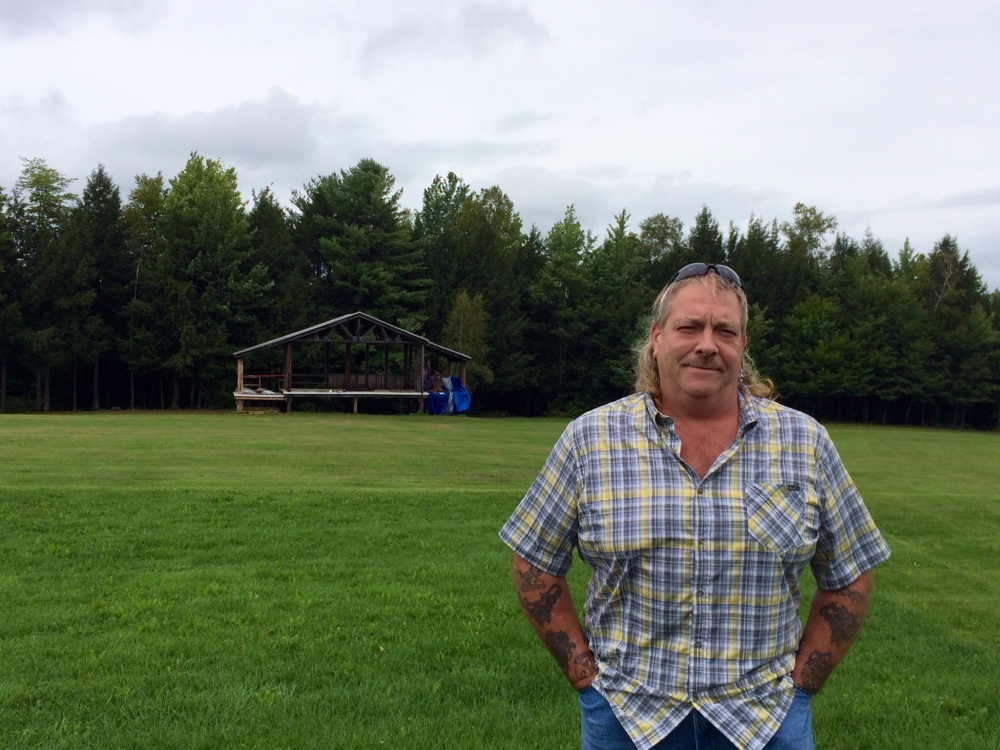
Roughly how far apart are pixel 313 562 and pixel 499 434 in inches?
861

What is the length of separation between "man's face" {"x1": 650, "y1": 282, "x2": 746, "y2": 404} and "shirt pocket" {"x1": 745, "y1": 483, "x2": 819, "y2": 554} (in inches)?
12.8

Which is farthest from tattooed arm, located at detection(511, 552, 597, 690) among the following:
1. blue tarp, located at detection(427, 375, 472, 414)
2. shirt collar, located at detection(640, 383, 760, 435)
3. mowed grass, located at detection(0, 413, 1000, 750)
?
blue tarp, located at detection(427, 375, 472, 414)

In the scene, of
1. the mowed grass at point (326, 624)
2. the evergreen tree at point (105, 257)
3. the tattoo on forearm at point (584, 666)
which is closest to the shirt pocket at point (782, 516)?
the tattoo on forearm at point (584, 666)

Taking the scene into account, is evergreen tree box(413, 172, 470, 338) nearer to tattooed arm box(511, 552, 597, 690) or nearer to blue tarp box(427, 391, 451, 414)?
blue tarp box(427, 391, 451, 414)

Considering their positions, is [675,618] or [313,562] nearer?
[675,618]

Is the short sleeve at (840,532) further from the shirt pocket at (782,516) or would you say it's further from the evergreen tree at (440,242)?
the evergreen tree at (440,242)

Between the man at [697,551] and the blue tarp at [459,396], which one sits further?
the blue tarp at [459,396]

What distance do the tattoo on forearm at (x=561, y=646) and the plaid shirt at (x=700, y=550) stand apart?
0.08 m

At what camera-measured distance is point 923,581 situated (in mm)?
9312

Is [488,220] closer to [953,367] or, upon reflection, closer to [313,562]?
[953,367]

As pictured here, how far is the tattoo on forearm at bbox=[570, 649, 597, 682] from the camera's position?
2.68 metres

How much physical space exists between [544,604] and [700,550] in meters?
0.55

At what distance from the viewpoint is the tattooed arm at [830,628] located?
2668 mm

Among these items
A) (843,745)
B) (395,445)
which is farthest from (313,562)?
(395,445)
